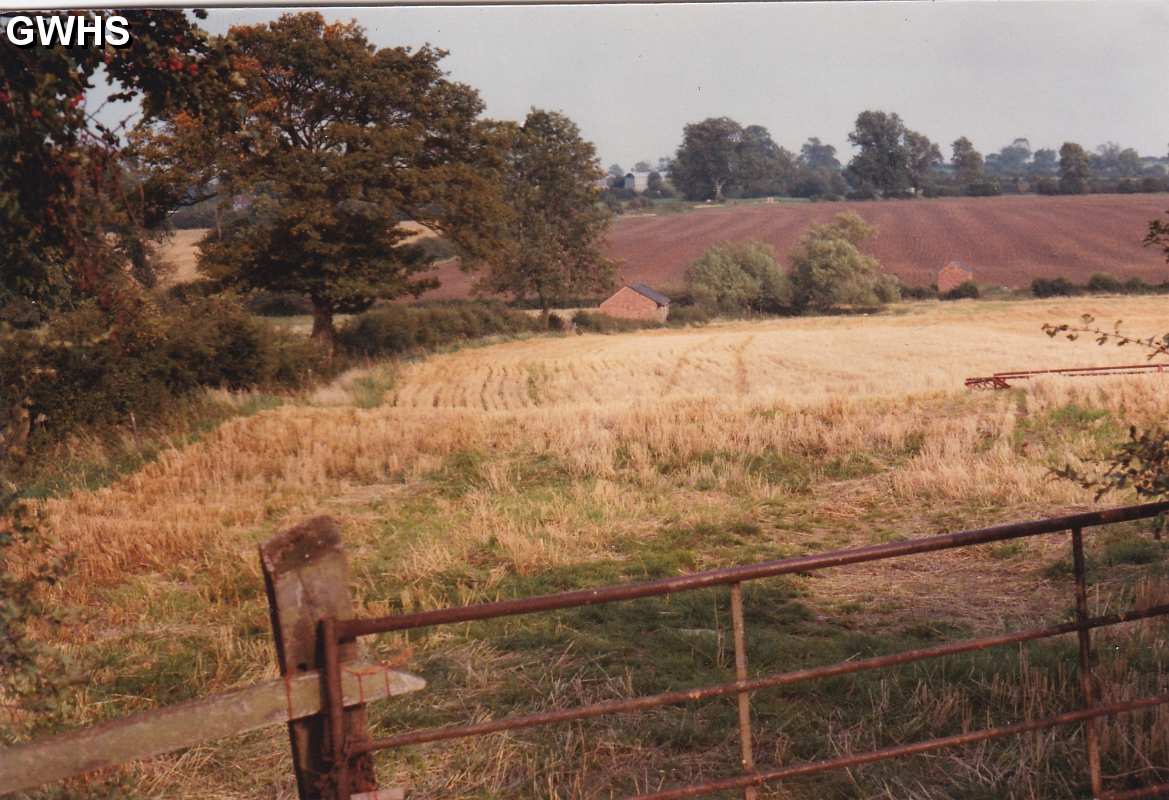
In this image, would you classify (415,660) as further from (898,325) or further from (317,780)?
(898,325)

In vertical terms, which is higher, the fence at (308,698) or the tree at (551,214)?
the tree at (551,214)

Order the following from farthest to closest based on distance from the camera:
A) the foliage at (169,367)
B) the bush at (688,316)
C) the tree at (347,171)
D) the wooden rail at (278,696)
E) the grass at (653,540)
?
the bush at (688,316), the tree at (347,171), the foliage at (169,367), the grass at (653,540), the wooden rail at (278,696)

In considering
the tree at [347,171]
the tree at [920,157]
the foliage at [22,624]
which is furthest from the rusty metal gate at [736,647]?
the tree at [920,157]

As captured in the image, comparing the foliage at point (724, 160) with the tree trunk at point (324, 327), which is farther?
the tree trunk at point (324, 327)

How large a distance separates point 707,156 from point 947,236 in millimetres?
3578

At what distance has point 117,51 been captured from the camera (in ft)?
13.0

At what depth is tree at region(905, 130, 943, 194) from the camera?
12.5 meters

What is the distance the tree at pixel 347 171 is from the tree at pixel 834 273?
13.2ft

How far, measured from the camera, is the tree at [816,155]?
1259cm

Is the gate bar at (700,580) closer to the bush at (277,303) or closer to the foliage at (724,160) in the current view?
the foliage at (724,160)

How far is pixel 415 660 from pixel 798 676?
2944 millimetres

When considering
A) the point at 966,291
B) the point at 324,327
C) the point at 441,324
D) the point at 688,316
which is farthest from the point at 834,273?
the point at 324,327

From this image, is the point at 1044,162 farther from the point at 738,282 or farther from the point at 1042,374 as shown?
the point at 738,282

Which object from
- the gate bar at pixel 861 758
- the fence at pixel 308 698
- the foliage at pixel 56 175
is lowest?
the gate bar at pixel 861 758
